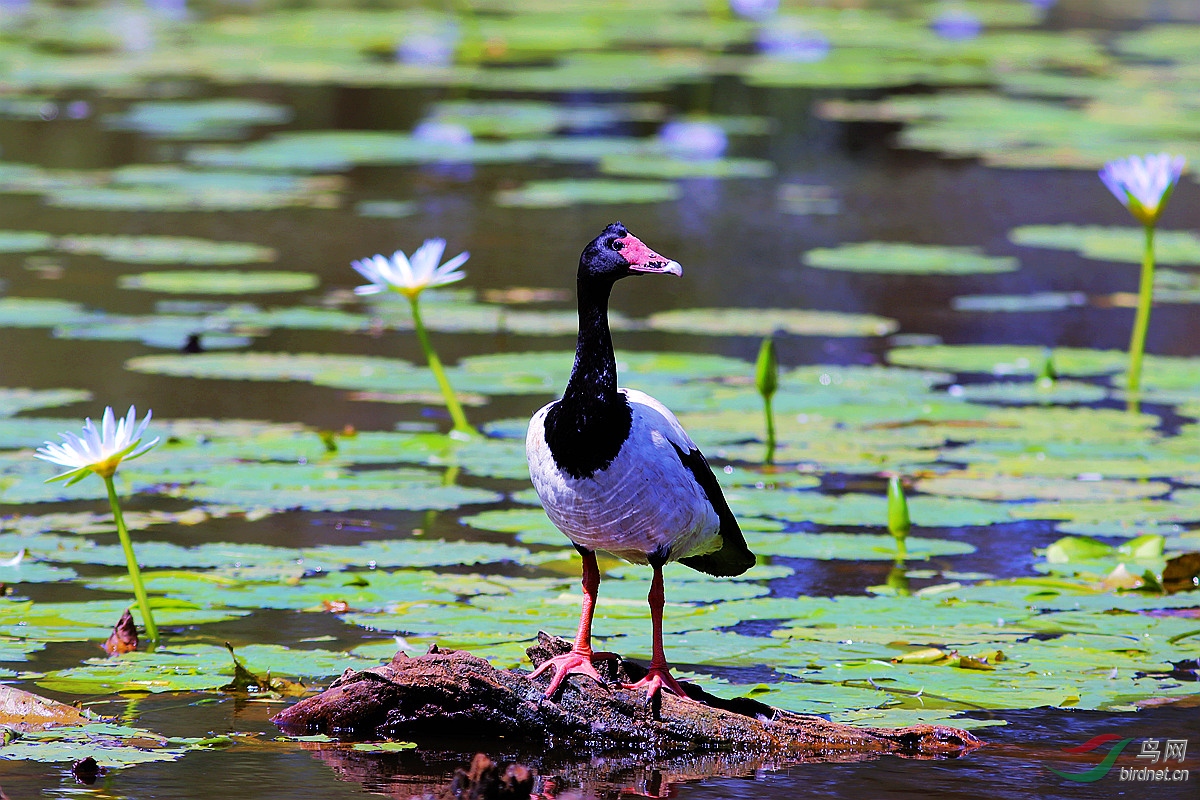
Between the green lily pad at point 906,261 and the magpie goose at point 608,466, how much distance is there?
5.69 meters

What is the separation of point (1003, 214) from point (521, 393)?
5792 millimetres

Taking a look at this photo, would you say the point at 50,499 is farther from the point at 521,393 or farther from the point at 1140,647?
the point at 1140,647

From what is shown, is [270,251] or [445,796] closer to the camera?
[445,796]

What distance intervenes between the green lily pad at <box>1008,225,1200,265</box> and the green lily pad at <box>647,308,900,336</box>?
68.7 inches

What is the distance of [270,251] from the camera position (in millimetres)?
10430

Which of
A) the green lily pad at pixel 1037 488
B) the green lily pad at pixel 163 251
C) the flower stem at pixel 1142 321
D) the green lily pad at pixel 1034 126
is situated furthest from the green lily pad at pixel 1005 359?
the green lily pad at pixel 1034 126

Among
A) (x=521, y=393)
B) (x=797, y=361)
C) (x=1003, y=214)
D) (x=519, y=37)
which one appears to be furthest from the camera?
(x=519, y=37)

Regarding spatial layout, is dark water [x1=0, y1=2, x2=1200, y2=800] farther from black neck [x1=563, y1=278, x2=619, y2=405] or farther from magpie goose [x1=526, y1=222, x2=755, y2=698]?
black neck [x1=563, y1=278, x2=619, y2=405]

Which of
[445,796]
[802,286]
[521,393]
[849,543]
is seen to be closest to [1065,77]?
[802,286]

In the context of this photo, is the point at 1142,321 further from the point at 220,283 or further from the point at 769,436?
the point at 220,283

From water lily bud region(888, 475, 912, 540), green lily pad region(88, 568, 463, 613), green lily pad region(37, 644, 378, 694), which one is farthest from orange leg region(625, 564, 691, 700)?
water lily bud region(888, 475, 912, 540)

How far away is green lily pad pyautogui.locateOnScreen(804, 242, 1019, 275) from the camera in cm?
956

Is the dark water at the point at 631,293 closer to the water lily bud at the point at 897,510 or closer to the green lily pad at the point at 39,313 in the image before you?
the green lily pad at the point at 39,313

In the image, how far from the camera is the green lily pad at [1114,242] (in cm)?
980
